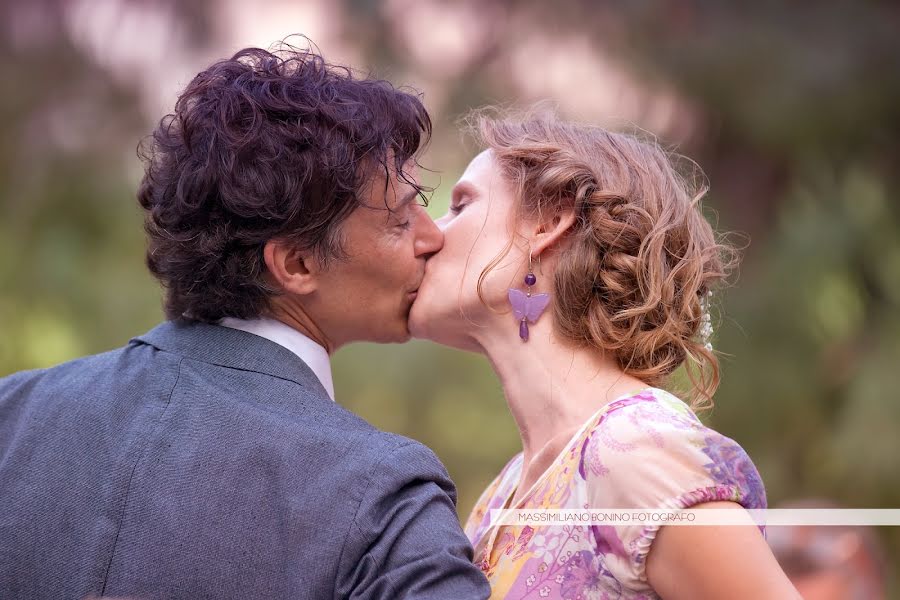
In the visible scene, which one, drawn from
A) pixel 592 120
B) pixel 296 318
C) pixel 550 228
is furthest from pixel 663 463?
pixel 592 120

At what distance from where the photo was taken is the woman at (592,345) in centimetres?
126

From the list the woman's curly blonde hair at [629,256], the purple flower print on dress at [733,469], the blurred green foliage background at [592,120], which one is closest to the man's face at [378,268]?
the woman's curly blonde hair at [629,256]

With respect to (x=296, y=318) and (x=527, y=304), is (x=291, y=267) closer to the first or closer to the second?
(x=296, y=318)

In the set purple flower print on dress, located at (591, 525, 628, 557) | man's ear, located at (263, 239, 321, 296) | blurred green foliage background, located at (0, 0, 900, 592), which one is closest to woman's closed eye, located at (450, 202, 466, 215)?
man's ear, located at (263, 239, 321, 296)

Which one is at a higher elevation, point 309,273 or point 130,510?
point 309,273

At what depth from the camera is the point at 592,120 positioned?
3.48m

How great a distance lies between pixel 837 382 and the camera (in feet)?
11.2

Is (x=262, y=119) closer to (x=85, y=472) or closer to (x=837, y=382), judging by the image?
(x=85, y=472)

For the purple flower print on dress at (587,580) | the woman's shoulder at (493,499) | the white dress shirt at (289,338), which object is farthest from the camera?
the woman's shoulder at (493,499)

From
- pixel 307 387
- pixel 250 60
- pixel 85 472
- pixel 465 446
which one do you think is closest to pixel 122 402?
pixel 85 472

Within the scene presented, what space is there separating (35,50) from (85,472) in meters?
3.23

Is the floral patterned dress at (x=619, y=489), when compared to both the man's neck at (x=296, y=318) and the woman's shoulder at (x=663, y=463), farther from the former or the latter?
the man's neck at (x=296, y=318)

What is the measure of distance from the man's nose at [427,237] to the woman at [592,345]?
17 mm

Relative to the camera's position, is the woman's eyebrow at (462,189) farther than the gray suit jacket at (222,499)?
Yes
